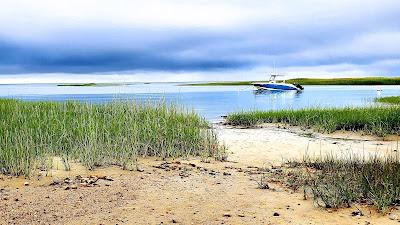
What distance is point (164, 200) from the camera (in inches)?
352

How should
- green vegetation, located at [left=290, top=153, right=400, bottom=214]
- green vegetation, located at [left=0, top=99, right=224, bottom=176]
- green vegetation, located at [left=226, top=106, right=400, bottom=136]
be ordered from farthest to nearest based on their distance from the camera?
green vegetation, located at [left=226, top=106, right=400, bottom=136]
green vegetation, located at [left=0, top=99, right=224, bottom=176]
green vegetation, located at [left=290, top=153, right=400, bottom=214]

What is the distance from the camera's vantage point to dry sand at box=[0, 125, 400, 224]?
25.7 feet

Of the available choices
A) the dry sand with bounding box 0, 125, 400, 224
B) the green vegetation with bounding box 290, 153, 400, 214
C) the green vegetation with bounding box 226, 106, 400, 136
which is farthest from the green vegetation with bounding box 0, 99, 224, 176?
the green vegetation with bounding box 226, 106, 400, 136

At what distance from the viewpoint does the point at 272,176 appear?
11.3 meters

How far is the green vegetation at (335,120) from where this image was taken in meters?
20.9

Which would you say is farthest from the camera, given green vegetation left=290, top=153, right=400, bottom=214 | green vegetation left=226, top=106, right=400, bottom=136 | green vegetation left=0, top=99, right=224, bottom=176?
green vegetation left=226, top=106, right=400, bottom=136

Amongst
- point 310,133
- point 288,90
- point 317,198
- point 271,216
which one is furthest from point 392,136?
point 288,90

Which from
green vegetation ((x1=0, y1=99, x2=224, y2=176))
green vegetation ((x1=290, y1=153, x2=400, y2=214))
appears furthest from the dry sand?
green vegetation ((x1=0, y1=99, x2=224, y2=176))

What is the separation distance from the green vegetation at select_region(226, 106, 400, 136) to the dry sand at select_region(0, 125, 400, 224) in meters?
10.3

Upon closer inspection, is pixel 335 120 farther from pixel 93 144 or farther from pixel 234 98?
pixel 234 98

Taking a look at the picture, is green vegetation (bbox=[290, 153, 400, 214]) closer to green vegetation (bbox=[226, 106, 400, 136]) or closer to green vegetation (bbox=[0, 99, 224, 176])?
green vegetation (bbox=[0, 99, 224, 176])

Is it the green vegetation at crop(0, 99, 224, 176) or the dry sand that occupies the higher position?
the green vegetation at crop(0, 99, 224, 176)

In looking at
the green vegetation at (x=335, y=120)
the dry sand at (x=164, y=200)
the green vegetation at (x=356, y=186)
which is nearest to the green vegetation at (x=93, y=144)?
the dry sand at (x=164, y=200)

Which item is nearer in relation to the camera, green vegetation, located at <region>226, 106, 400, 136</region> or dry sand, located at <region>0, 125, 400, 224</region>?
dry sand, located at <region>0, 125, 400, 224</region>
